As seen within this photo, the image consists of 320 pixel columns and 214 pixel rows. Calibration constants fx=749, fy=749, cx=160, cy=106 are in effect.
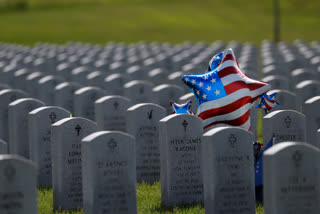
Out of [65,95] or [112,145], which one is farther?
[65,95]

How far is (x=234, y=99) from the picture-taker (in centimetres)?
945

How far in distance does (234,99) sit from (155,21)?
48026 millimetres

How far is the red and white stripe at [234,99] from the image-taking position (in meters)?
9.46

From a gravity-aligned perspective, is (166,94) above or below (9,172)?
above

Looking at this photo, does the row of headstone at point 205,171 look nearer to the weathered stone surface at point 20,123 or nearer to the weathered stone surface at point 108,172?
the weathered stone surface at point 108,172

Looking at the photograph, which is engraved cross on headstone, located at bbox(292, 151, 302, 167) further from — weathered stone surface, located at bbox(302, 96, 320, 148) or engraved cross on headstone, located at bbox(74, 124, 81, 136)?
weathered stone surface, located at bbox(302, 96, 320, 148)

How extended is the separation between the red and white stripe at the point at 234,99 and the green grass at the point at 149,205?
1139mm

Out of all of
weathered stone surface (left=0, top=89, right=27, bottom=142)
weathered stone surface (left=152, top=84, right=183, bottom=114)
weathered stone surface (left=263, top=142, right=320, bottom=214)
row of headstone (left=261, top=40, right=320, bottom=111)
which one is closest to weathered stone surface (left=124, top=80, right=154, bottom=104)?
weathered stone surface (left=152, top=84, right=183, bottom=114)

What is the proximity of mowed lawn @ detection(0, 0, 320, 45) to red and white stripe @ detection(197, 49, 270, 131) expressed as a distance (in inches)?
1568

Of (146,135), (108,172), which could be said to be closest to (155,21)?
(146,135)

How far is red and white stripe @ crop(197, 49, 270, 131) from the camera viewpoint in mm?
9461

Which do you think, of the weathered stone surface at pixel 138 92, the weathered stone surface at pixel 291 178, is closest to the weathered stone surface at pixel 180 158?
the weathered stone surface at pixel 291 178

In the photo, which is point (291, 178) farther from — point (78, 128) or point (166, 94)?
point (166, 94)

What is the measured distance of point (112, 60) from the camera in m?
25.3
